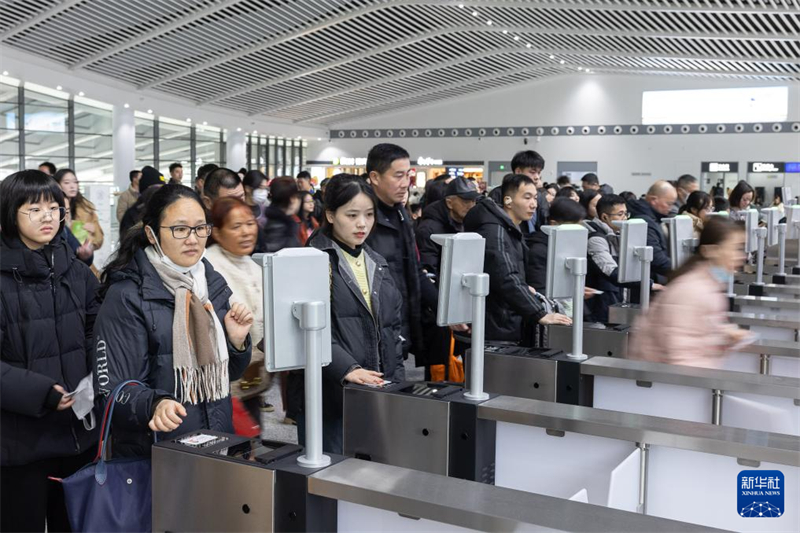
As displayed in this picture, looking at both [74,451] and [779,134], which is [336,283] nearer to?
[74,451]

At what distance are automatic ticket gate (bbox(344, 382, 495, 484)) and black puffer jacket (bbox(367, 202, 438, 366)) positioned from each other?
3.66 ft

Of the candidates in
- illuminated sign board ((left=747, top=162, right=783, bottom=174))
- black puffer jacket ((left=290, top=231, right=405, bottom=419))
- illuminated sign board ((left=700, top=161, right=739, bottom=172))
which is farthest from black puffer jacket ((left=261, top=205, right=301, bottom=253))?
illuminated sign board ((left=700, top=161, right=739, bottom=172))

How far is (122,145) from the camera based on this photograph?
1856 centimetres

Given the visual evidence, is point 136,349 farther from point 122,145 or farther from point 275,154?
point 275,154

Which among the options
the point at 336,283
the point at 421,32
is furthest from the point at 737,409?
the point at 421,32

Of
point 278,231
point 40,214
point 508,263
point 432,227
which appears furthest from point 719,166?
point 40,214

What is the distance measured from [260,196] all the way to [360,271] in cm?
339

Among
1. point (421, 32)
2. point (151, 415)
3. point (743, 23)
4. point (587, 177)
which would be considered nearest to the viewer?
point (151, 415)

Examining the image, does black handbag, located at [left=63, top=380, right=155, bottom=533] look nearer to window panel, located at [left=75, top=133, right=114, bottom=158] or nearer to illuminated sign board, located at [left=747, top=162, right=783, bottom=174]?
window panel, located at [left=75, top=133, right=114, bottom=158]

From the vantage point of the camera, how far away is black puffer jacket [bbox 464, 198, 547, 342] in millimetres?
3445

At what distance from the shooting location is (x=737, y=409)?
2668 mm

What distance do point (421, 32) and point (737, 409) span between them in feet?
59.5

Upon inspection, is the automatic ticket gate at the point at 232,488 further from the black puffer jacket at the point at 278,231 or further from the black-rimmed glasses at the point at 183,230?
the black puffer jacket at the point at 278,231

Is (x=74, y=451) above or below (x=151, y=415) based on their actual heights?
below
